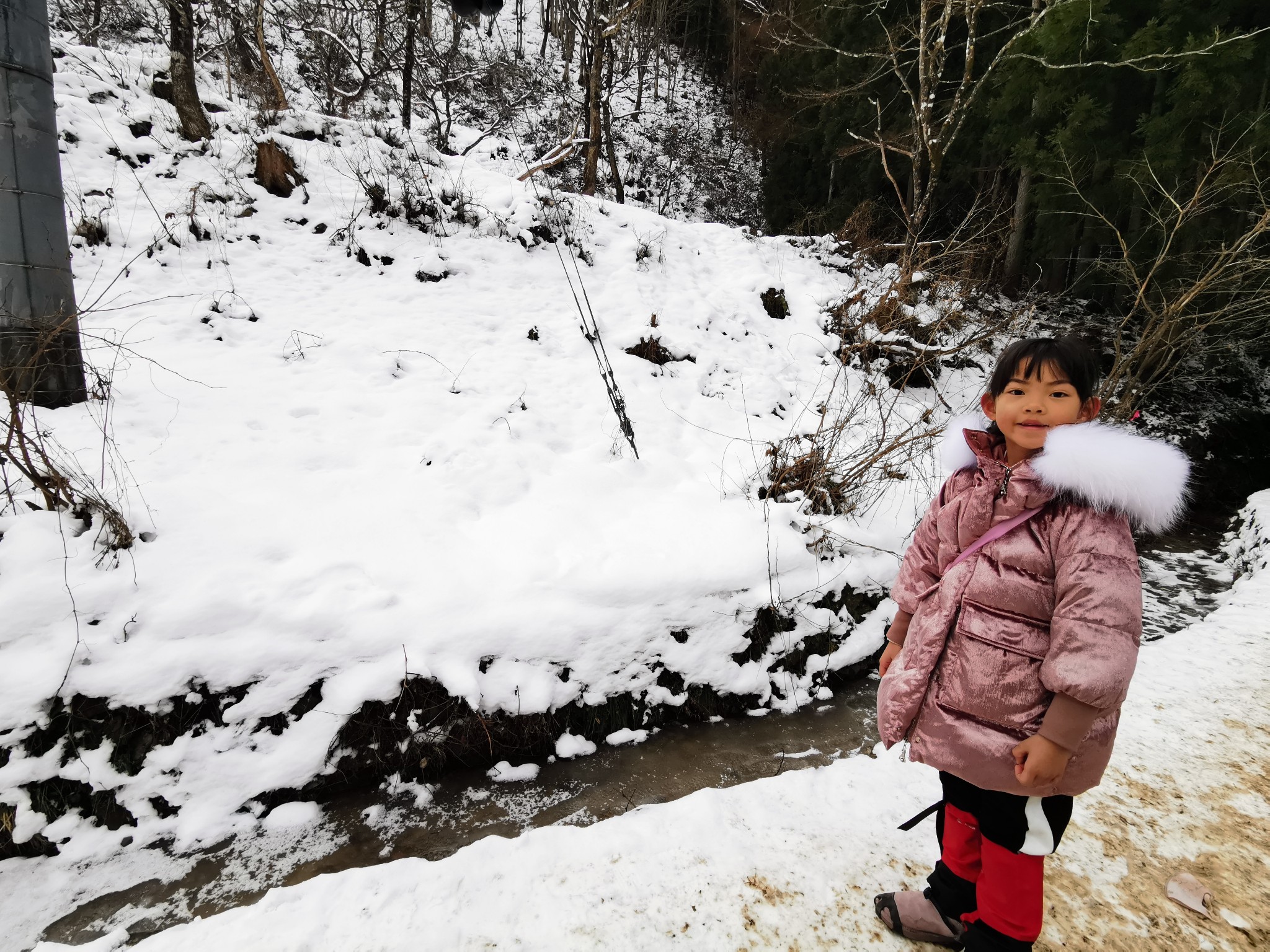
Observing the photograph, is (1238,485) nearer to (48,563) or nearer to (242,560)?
(242,560)

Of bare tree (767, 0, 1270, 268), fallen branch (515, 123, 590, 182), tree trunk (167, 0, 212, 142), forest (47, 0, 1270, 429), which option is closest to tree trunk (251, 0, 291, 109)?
forest (47, 0, 1270, 429)

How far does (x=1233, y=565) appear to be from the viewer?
18.0 ft

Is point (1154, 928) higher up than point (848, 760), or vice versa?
point (1154, 928)

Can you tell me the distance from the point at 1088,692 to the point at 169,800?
309cm

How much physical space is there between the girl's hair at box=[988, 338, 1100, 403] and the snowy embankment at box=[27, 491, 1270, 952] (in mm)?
1606

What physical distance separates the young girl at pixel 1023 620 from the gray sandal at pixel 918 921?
0.11 meters

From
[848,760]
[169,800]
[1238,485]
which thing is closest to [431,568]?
[169,800]

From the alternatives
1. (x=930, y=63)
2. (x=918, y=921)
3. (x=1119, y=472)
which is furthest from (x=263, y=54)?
(x=918, y=921)

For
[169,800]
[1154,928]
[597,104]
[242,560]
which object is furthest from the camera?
[597,104]

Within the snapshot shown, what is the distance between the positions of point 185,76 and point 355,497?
19.7ft

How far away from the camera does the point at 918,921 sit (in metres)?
1.54

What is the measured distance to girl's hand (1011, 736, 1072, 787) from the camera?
1075mm

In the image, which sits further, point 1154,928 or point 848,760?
point 848,760

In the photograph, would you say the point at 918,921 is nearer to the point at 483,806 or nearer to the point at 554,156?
the point at 483,806
